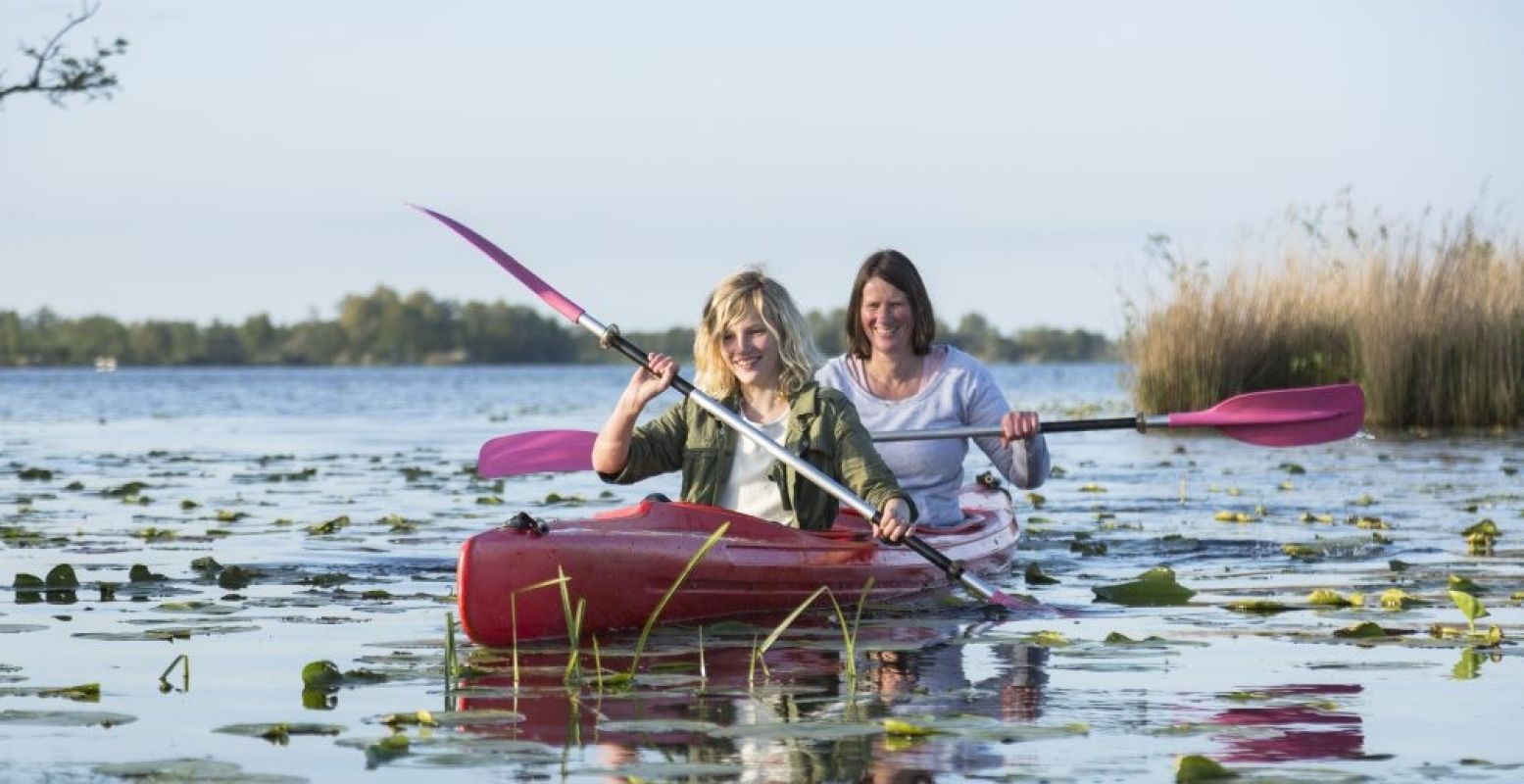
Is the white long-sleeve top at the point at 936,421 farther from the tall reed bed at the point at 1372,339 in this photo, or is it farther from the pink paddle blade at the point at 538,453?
the tall reed bed at the point at 1372,339

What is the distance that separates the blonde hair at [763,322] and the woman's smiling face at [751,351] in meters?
0.02

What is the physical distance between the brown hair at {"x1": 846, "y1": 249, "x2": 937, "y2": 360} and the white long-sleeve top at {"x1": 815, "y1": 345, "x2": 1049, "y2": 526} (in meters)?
0.13

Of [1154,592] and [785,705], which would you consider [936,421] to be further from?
[785,705]

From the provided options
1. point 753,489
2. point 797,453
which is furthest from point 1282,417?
point 797,453

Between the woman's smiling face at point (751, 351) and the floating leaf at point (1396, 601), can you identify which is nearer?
the woman's smiling face at point (751, 351)

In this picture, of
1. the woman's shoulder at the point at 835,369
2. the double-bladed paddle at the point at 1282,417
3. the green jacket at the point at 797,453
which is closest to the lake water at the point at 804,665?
the green jacket at the point at 797,453

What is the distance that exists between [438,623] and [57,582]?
1546 mm

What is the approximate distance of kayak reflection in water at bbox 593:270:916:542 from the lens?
21.9 ft

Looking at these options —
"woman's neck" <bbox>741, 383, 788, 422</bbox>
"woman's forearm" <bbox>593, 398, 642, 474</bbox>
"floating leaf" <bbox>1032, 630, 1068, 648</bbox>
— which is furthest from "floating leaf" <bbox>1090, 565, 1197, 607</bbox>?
"woman's forearm" <bbox>593, 398, 642, 474</bbox>

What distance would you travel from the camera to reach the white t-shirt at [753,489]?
23.4 ft

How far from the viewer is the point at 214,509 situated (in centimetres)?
1190

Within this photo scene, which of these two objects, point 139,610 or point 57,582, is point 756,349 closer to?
point 139,610

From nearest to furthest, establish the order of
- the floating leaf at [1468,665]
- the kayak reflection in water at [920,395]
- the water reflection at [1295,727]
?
the water reflection at [1295,727] < the floating leaf at [1468,665] < the kayak reflection in water at [920,395]

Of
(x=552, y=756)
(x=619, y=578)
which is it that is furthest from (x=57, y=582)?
(x=552, y=756)
